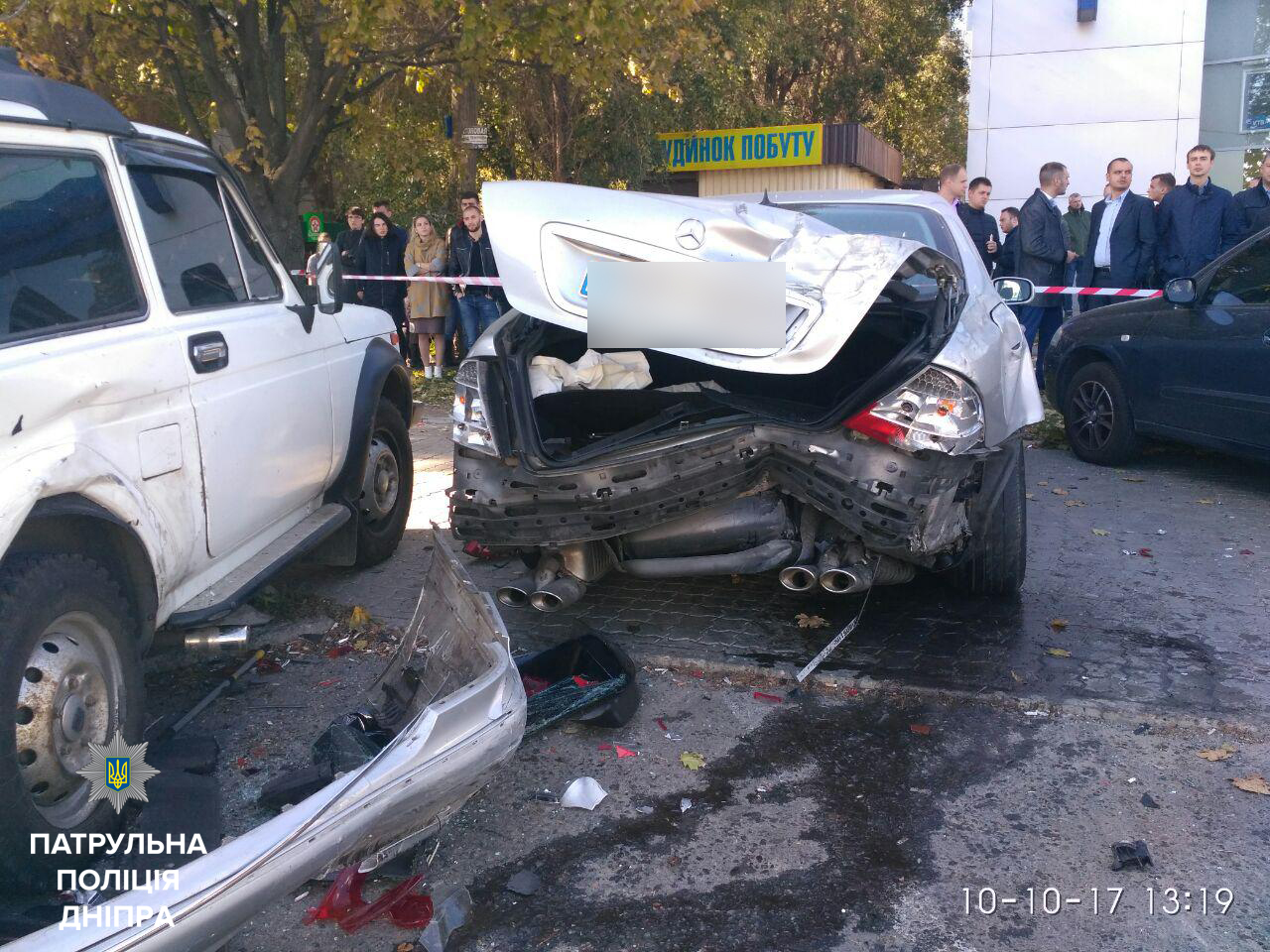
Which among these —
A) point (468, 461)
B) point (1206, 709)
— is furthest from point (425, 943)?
point (1206, 709)

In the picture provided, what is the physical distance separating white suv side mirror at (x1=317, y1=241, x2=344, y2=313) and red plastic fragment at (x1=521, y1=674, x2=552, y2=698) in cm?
197

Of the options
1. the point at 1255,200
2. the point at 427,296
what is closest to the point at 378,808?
the point at 1255,200

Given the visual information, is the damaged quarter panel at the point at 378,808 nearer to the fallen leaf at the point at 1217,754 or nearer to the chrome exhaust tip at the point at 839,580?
the chrome exhaust tip at the point at 839,580

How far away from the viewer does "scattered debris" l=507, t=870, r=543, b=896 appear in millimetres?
2926

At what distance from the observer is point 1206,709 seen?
3.90 metres

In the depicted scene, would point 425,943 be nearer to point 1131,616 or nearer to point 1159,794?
point 1159,794

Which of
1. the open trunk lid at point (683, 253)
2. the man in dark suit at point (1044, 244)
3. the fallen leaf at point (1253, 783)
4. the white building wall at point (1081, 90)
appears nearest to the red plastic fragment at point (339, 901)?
the open trunk lid at point (683, 253)

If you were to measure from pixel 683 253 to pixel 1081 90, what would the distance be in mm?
16733

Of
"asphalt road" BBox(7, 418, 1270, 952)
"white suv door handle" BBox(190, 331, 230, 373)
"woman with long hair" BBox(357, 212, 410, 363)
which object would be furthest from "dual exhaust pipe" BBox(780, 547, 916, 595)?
"woman with long hair" BBox(357, 212, 410, 363)

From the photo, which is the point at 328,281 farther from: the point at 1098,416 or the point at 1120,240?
the point at 1120,240

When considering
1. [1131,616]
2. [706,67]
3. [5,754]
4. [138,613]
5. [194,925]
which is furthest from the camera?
[706,67]

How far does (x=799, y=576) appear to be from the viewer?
401 cm

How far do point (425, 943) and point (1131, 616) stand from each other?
3.53 m

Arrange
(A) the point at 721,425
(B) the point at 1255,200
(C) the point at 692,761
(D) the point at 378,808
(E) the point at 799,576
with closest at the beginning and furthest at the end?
(D) the point at 378,808 < (C) the point at 692,761 < (A) the point at 721,425 < (E) the point at 799,576 < (B) the point at 1255,200
